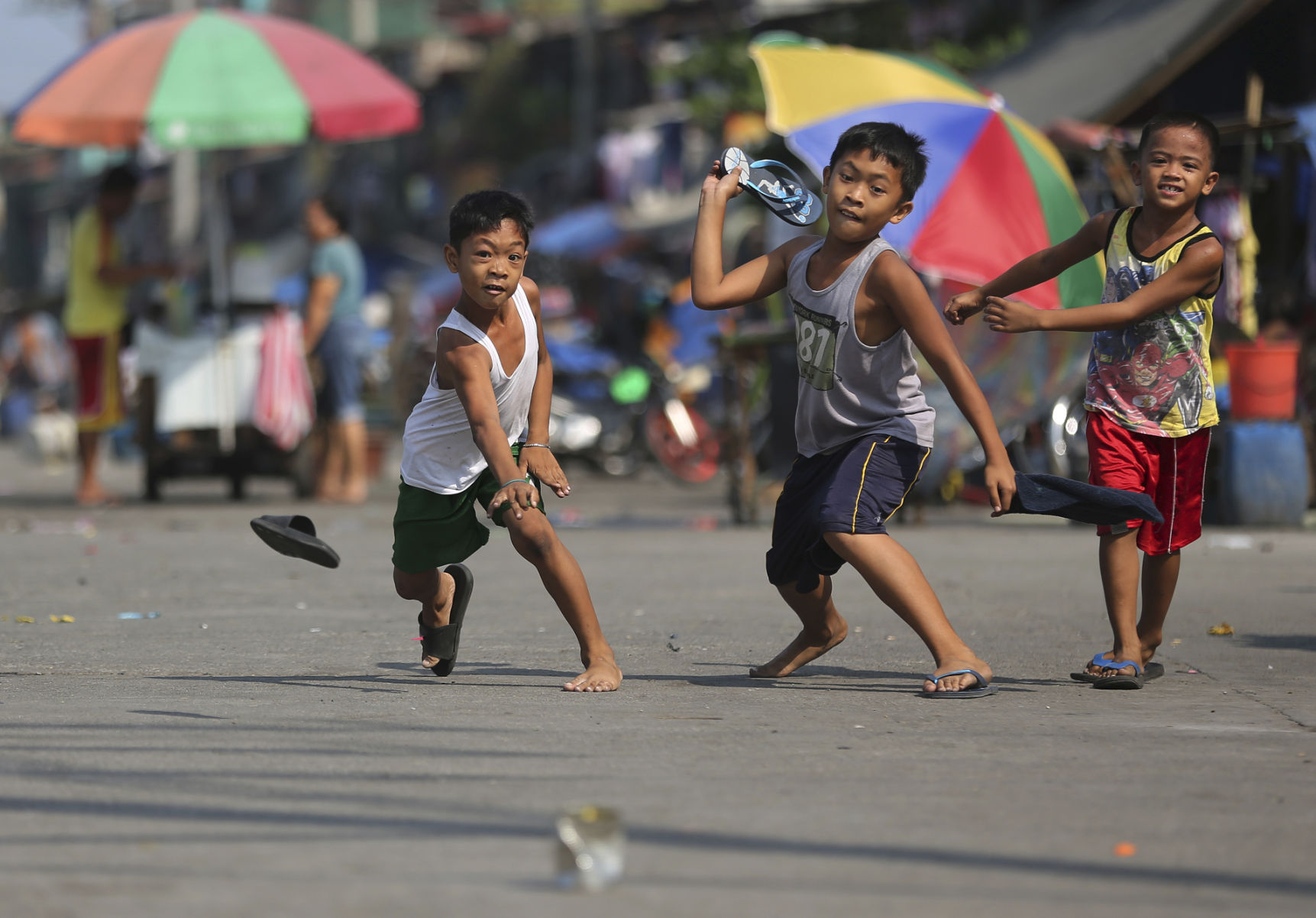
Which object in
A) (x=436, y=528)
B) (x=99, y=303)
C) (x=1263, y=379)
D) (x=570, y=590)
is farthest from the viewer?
(x=99, y=303)

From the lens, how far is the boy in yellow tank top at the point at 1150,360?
5.29 meters

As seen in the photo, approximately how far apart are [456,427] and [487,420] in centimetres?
32

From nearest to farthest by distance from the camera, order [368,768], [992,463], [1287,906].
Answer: [1287,906] < [368,768] < [992,463]

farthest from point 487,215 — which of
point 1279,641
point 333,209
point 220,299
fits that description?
point 220,299

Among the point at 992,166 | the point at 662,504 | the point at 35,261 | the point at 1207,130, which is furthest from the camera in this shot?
the point at 35,261

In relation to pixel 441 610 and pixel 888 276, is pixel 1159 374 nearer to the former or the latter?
pixel 888 276

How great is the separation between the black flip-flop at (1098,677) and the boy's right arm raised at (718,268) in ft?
4.56

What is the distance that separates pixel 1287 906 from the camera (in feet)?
9.80

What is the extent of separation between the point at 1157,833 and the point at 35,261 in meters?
73.7

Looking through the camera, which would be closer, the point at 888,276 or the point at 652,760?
the point at 652,760

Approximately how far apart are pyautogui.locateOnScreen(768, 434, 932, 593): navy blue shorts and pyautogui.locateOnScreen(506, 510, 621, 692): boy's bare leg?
543mm

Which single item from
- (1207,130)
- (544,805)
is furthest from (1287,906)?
(1207,130)

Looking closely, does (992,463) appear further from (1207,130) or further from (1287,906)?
(1287,906)

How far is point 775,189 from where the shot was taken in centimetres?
536
